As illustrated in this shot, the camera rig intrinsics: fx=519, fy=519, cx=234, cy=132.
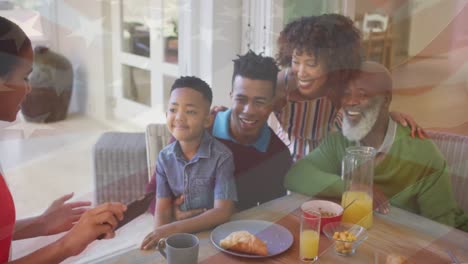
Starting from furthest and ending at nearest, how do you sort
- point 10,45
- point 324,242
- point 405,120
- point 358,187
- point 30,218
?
point 405,120, point 358,187, point 324,242, point 30,218, point 10,45

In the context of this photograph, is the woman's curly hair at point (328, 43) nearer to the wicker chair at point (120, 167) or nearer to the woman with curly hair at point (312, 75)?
the woman with curly hair at point (312, 75)

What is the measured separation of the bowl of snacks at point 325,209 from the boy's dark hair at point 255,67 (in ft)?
0.93

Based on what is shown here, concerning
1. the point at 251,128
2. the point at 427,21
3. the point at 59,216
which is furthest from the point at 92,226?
the point at 427,21

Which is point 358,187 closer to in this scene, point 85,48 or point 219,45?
point 219,45

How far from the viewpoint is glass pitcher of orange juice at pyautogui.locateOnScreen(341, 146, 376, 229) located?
1183mm

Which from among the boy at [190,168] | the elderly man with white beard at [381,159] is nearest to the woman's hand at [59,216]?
the boy at [190,168]

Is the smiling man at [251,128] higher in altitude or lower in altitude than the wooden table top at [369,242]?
higher

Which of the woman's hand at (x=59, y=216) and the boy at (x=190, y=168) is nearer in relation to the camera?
the woman's hand at (x=59, y=216)

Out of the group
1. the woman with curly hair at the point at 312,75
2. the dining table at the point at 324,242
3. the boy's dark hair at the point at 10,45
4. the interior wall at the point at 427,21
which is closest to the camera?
the boy's dark hair at the point at 10,45

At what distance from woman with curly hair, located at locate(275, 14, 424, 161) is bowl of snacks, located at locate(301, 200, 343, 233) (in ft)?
0.46

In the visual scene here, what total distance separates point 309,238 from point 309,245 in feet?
0.05

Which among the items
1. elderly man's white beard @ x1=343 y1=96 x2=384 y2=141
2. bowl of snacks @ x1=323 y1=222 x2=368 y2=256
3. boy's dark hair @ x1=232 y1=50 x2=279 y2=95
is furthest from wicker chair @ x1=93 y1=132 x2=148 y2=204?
elderly man's white beard @ x1=343 y1=96 x2=384 y2=141

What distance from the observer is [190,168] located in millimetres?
1069

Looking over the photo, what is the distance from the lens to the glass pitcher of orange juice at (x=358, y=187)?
1183 millimetres
